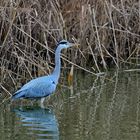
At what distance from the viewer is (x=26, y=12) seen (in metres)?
8.11

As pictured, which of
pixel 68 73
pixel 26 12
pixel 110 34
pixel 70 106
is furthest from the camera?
pixel 110 34

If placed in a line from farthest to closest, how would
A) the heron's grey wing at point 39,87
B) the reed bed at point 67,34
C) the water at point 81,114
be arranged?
1. the reed bed at point 67,34
2. the heron's grey wing at point 39,87
3. the water at point 81,114

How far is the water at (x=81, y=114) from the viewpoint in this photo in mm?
5582

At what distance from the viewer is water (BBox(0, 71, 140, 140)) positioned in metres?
5.58

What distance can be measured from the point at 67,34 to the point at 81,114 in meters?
2.75

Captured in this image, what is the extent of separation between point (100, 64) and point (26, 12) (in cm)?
187

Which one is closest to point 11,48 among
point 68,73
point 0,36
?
point 0,36

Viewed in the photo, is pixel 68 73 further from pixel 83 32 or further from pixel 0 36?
pixel 0 36

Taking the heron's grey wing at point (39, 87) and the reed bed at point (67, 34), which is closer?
the heron's grey wing at point (39, 87)

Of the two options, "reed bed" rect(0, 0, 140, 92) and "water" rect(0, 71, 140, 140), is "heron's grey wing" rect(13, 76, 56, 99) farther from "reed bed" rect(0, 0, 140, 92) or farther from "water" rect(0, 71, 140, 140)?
"reed bed" rect(0, 0, 140, 92)

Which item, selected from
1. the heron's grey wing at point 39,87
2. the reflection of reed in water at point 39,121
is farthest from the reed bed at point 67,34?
the reflection of reed in water at point 39,121

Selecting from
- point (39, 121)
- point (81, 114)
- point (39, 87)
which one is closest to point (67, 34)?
point (39, 87)

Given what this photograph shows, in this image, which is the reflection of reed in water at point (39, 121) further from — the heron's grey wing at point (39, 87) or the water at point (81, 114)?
the heron's grey wing at point (39, 87)

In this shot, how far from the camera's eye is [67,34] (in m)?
8.96
